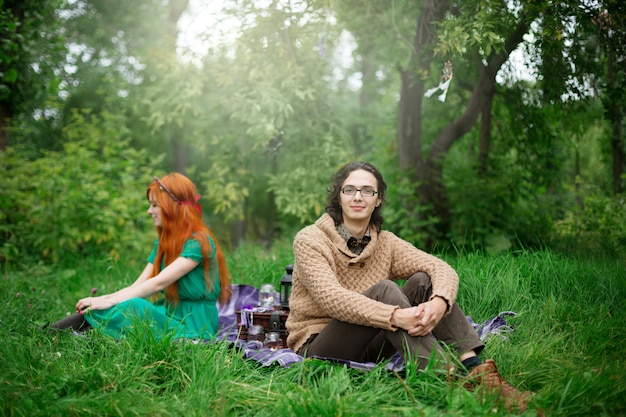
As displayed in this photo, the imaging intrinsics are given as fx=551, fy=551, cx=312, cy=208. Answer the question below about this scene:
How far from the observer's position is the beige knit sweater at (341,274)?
9.85 feet

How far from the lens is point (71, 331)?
353cm

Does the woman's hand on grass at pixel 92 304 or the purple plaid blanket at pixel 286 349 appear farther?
the woman's hand on grass at pixel 92 304

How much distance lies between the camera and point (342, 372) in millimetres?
2801

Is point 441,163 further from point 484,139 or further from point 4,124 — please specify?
point 4,124

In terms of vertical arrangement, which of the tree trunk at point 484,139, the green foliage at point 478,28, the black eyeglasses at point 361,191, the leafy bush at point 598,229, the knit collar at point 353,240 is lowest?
the leafy bush at point 598,229

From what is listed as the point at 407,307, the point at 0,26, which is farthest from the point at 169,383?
the point at 0,26

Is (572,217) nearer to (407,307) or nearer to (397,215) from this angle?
(397,215)

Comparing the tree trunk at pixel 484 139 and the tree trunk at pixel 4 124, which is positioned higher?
the tree trunk at pixel 4 124

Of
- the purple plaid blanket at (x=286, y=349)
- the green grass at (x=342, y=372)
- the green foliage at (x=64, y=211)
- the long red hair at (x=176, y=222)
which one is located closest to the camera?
the green grass at (x=342, y=372)

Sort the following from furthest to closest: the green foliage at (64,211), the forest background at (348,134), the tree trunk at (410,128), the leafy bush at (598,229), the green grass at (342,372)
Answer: the tree trunk at (410,128), the green foliage at (64,211), the forest background at (348,134), the leafy bush at (598,229), the green grass at (342,372)

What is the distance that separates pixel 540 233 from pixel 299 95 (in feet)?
10.1

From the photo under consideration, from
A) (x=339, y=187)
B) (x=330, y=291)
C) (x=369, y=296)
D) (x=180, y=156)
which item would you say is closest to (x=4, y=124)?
(x=339, y=187)

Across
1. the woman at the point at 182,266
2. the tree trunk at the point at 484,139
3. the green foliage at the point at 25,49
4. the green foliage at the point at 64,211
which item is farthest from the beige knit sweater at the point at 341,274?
the green foliage at the point at 64,211

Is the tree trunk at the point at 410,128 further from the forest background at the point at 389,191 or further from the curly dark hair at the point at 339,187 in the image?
the curly dark hair at the point at 339,187
